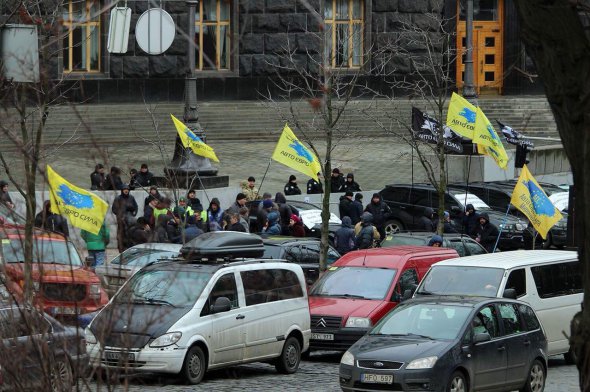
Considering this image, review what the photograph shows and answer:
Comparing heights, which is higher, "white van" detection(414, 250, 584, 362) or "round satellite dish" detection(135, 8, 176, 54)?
"round satellite dish" detection(135, 8, 176, 54)

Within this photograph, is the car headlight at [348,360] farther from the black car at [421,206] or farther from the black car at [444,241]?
the black car at [421,206]

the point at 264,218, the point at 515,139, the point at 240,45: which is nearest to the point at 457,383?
the point at 264,218

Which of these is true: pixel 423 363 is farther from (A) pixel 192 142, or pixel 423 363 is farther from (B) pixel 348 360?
(A) pixel 192 142

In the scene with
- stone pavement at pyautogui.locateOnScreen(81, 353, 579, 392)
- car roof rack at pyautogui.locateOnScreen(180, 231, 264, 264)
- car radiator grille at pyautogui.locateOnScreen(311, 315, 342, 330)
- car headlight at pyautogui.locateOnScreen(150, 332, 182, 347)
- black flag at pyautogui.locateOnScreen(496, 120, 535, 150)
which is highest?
black flag at pyautogui.locateOnScreen(496, 120, 535, 150)

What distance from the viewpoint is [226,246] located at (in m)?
17.6

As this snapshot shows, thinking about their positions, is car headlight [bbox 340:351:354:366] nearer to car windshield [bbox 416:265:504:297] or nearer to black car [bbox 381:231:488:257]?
car windshield [bbox 416:265:504:297]

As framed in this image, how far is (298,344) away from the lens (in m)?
18.0

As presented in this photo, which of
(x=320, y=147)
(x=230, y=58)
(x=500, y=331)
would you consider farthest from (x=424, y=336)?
(x=230, y=58)

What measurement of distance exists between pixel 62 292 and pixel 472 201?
2429 centimetres

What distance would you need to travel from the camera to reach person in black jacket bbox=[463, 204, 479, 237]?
27.8 meters

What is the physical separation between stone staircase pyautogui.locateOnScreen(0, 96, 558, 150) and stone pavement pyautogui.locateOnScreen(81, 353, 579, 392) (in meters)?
18.8

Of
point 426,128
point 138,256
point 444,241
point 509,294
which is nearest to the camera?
Result: point 138,256

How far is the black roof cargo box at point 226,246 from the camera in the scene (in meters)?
17.2

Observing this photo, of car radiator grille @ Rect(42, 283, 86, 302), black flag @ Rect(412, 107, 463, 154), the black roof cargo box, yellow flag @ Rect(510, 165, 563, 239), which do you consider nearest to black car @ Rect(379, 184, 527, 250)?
black flag @ Rect(412, 107, 463, 154)
